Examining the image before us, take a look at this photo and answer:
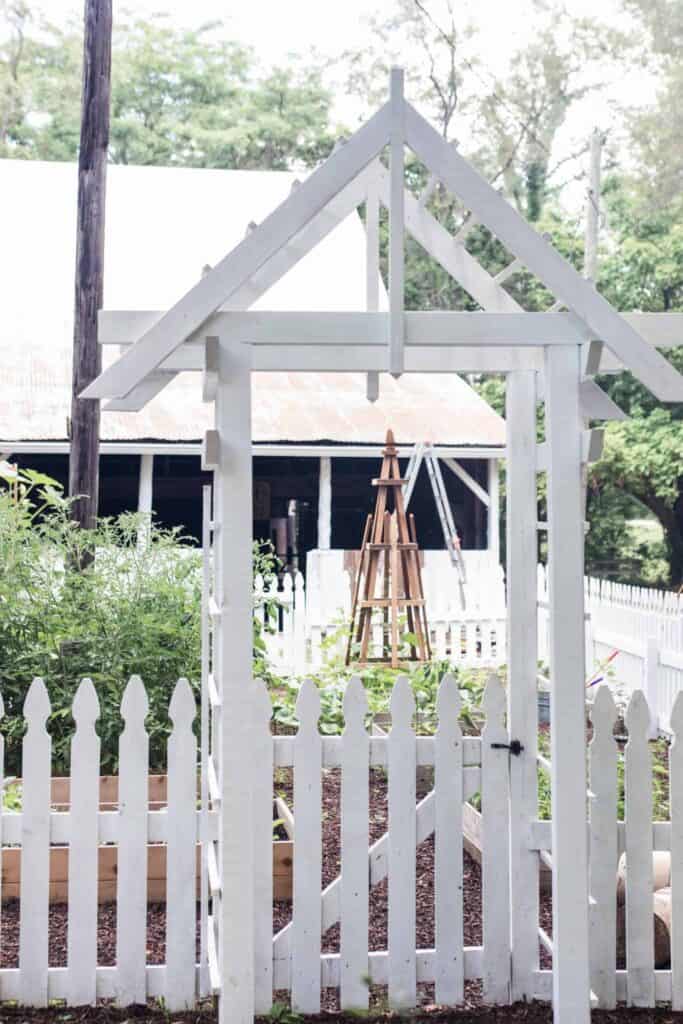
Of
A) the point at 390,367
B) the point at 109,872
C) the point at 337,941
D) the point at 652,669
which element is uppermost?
the point at 390,367

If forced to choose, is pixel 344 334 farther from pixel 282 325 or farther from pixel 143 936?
pixel 143 936

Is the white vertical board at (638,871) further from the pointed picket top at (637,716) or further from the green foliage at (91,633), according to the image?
the green foliage at (91,633)

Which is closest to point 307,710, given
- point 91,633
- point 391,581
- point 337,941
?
point 337,941

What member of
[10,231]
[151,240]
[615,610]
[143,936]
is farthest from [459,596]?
[143,936]

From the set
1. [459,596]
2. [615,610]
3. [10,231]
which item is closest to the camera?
[615,610]

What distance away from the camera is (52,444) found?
1446cm

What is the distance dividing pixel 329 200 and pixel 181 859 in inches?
85.0

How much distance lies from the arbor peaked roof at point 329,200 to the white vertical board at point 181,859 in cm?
117

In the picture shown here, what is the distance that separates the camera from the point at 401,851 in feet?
12.8

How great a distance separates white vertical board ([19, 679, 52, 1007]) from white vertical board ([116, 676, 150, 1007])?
0.24 meters

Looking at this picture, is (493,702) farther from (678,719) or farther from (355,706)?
(678,719)

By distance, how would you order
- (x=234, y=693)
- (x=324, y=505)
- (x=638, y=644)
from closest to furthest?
(x=234, y=693) → (x=638, y=644) → (x=324, y=505)

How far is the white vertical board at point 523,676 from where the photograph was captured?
3.94 m

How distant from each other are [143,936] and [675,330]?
2.62m
